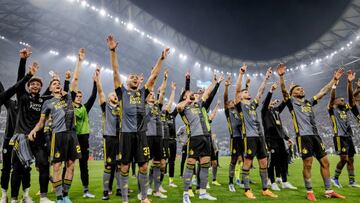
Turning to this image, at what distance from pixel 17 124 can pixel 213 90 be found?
4.44m

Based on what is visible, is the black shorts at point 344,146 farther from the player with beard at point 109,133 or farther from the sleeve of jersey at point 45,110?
the sleeve of jersey at point 45,110

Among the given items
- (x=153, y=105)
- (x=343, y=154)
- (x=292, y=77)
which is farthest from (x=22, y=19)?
(x=292, y=77)

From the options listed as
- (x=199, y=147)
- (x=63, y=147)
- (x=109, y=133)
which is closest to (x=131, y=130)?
(x=63, y=147)

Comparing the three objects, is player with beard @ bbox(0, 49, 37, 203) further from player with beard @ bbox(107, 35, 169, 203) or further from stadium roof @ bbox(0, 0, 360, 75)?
stadium roof @ bbox(0, 0, 360, 75)

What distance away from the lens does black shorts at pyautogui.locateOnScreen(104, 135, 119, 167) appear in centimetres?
693

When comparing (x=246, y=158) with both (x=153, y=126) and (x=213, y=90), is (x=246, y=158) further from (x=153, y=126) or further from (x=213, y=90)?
(x=153, y=126)

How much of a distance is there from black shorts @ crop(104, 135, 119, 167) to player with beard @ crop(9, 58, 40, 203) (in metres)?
1.72

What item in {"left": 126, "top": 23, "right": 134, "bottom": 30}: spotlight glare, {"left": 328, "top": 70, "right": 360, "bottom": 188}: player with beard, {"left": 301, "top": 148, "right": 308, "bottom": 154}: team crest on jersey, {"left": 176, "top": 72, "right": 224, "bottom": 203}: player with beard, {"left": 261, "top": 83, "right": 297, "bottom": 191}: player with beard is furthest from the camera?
{"left": 126, "top": 23, "right": 134, "bottom": 30}: spotlight glare

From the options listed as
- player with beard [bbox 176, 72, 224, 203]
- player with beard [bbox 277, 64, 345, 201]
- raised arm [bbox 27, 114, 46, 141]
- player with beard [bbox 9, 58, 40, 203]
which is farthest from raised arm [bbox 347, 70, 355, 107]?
player with beard [bbox 9, 58, 40, 203]

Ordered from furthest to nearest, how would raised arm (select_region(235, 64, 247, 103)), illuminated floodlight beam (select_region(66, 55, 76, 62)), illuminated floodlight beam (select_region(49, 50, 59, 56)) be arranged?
illuminated floodlight beam (select_region(66, 55, 76, 62)), illuminated floodlight beam (select_region(49, 50, 59, 56)), raised arm (select_region(235, 64, 247, 103))

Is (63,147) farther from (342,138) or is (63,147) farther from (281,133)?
(342,138)

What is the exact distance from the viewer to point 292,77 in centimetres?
4750

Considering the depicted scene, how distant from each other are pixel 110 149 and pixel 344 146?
6.77 m

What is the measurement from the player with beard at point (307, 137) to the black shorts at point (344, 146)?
83.5 inches
